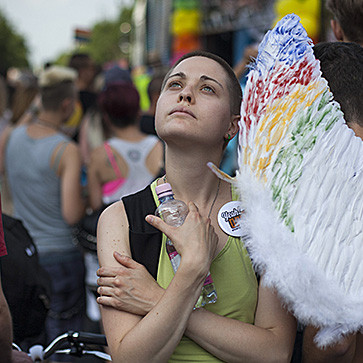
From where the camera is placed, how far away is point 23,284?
2.26 metres

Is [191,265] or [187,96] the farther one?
[187,96]

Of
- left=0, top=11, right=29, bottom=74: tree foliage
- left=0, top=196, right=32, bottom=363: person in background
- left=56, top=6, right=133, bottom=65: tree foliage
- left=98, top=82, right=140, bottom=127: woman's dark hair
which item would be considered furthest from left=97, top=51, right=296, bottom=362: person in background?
left=56, top=6, right=133, bottom=65: tree foliage

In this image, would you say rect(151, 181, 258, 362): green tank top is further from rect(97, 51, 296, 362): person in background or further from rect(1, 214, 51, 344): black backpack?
rect(1, 214, 51, 344): black backpack

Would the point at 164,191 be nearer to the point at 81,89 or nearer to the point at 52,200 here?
the point at 52,200

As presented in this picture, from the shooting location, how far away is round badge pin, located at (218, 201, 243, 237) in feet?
5.88

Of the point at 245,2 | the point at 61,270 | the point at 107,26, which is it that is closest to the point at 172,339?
the point at 61,270

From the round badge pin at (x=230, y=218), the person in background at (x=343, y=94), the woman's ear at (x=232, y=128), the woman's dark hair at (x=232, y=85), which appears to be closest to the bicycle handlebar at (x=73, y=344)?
the round badge pin at (x=230, y=218)

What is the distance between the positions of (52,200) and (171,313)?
248 centimetres

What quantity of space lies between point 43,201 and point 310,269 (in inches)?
109

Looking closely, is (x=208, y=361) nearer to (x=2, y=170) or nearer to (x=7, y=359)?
(x=7, y=359)

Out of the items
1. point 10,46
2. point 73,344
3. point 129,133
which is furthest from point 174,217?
point 10,46

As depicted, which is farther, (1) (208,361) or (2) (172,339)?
(1) (208,361)

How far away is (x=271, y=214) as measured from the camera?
1.46 m

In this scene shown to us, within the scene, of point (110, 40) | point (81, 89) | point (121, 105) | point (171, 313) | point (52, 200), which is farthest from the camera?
point (110, 40)
